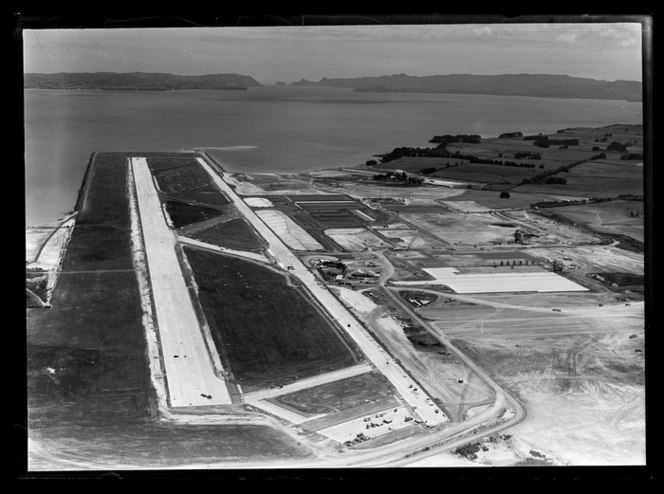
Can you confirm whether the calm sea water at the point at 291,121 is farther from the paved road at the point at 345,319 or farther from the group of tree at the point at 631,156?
the paved road at the point at 345,319

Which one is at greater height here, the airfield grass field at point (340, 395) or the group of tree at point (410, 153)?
the group of tree at point (410, 153)

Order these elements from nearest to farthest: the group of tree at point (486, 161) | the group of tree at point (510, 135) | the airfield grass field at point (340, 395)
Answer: the airfield grass field at point (340, 395)
the group of tree at point (510, 135)
the group of tree at point (486, 161)

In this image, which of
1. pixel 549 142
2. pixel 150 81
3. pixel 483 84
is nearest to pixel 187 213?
pixel 150 81

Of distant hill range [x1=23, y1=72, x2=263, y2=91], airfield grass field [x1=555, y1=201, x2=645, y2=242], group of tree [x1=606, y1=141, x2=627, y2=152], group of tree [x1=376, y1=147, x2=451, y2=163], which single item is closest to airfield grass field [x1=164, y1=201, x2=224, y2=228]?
distant hill range [x1=23, y1=72, x2=263, y2=91]

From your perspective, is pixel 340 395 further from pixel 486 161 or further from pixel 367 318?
pixel 486 161

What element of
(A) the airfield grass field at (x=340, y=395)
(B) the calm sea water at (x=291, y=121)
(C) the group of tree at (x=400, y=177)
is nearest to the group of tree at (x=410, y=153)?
(B) the calm sea water at (x=291, y=121)

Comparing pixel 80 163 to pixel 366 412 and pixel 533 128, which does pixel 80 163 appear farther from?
pixel 533 128

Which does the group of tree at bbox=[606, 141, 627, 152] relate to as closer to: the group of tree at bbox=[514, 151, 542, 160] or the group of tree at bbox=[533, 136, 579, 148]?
the group of tree at bbox=[533, 136, 579, 148]
